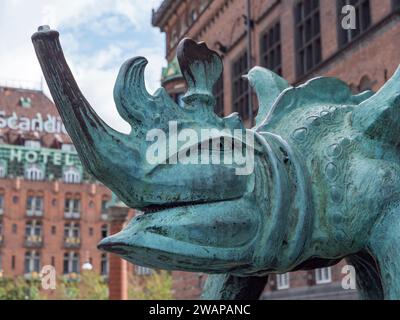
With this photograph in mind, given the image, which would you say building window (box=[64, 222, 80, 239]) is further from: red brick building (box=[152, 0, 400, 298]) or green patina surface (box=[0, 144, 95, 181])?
red brick building (box=[152, 0, 400, 298])

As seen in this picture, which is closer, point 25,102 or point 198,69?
point 198,69

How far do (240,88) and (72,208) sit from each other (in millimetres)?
27070

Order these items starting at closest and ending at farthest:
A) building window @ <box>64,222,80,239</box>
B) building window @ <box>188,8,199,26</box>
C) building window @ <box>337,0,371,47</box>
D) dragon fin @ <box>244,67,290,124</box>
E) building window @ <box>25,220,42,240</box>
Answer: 1. dragon fin @ <box>244,67,290,124</box>
2. building window @ <box>337,0,371,47</box>
3. building window @ <box>188,8,199,26</box>
4. building window @ <box>25,220,42,240</box>
5. building window @ <box>64,222,80,239</box>

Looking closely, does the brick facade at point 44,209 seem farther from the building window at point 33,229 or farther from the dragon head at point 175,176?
the dragon head at point 175,176

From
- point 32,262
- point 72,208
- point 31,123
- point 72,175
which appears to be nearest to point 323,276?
point 32,262

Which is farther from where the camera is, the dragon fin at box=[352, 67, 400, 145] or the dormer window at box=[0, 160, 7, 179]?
the dormer window at box=[0, 160, 7, 179]

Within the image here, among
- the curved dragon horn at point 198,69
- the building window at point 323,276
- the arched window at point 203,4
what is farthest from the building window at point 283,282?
the curved dragon horn at point 198,69

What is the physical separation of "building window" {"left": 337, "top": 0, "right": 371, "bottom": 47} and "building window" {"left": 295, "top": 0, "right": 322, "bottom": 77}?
100 centimetres

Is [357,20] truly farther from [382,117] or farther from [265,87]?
[382,117]

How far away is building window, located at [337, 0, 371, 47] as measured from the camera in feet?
41.2

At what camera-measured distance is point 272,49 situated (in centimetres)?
1675

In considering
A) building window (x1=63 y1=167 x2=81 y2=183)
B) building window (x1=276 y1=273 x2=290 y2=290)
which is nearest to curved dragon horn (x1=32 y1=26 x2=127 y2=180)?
building window (x1=276 y1=273 x2=290 y2=290)

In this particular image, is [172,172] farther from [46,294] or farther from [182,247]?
[46,294]

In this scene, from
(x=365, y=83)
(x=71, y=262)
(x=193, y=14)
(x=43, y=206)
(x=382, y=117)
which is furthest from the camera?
(x=71, y=262)
